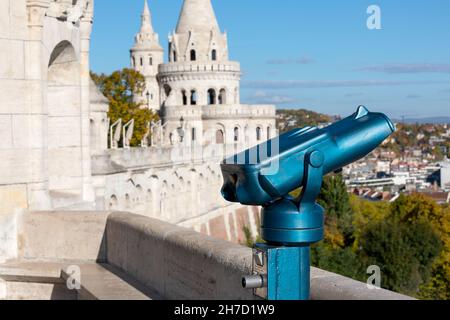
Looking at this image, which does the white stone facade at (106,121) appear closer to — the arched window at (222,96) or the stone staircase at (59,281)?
the arched window at (222,96)

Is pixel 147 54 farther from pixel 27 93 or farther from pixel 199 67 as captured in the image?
pixel 27 93

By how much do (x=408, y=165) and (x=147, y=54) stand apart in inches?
3808

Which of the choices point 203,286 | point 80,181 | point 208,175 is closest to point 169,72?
point 208,175

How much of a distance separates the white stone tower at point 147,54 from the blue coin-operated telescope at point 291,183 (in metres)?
68.3

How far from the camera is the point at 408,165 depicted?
160 metres

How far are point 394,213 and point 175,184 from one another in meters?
13.7

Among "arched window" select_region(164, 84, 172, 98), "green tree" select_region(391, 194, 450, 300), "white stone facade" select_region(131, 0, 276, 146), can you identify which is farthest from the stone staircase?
"arched window" select_region(164, 84, 172, 98)

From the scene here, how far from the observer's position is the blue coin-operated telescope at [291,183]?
3.20 m

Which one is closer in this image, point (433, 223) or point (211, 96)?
point (433, 223)

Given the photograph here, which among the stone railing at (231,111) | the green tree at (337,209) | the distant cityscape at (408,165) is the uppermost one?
the stone railing at (231,111)

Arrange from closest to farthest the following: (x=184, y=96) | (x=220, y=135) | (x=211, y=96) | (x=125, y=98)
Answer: (x=125, y=98), (x=220, y=135), (x=184, y=96), (x=211, y=96)

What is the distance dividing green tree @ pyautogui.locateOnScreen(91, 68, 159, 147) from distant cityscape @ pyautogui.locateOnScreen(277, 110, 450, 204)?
6056 centimetres

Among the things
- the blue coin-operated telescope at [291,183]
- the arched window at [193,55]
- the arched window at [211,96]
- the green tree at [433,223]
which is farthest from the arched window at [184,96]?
the blue coin-operated telescope at [291,183]

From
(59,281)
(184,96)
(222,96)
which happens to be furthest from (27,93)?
(222,96)
